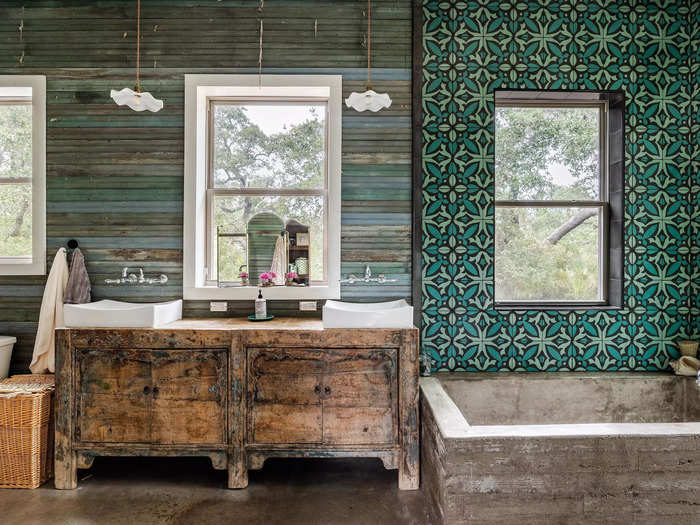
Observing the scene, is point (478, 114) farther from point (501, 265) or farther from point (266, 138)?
point (266, 138)

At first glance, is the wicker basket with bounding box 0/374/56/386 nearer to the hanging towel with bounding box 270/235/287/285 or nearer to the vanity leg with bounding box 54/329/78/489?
the vanity leg with bounding box 54/329/78/489

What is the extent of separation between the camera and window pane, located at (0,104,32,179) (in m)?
3.08

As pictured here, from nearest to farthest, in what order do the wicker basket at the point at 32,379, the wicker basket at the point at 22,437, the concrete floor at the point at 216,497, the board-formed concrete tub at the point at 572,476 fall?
the board-formed concrete tub at the point at 572,476 → the concrete floor at the point at 216,497 → the wicker basket at the point at 22,437 → the wicker basket at the point at 32,379

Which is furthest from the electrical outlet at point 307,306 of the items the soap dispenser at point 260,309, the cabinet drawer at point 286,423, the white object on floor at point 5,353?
the white object on floor at point 5,353

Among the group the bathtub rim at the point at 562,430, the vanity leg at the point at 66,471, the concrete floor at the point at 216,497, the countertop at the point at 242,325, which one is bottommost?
the concrete floor at the point at 216,497

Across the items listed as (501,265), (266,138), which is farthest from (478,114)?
(266,138)

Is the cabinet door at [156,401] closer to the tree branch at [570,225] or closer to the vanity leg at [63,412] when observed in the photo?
the vanity leg at [63,412]

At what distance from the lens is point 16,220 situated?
307 centimetres

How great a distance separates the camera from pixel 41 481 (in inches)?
96.6

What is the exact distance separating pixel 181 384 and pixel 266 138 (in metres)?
1.83

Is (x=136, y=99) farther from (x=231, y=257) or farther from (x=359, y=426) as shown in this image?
(x=359, y=426)

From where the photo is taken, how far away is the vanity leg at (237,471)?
2391 mm

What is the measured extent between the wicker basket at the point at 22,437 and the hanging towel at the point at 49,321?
36cm

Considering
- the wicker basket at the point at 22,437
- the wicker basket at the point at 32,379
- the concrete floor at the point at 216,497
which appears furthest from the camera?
the wicker basket at the point at 32,379
